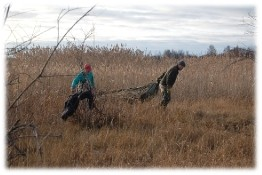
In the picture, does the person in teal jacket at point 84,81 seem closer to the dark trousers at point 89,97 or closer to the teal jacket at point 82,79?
the teal jacket at point 82,79

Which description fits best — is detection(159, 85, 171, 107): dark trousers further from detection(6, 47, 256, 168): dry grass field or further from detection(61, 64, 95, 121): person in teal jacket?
detection(61, 64, 95, 121): person in teal jacket

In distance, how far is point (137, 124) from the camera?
326 inches

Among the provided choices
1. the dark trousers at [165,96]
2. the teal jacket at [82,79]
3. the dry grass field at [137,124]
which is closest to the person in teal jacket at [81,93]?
the teal jacket at [82,79]

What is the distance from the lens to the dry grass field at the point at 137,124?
20.3 feet

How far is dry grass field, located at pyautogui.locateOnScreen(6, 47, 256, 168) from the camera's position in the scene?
20.3 ft

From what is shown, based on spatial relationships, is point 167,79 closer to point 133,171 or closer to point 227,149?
point 227,149

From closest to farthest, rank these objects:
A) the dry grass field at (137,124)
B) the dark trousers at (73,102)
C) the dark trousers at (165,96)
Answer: the dry grass field at (137,124), the dark trousers at (73,102), the dark trousers at (165,96)

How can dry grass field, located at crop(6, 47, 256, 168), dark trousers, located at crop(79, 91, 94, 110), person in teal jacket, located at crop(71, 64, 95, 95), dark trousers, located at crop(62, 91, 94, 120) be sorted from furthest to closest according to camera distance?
person in teal jacket, located at crop(71, 64, 95, 95) → dark trousers, located at crop(79, 91, 94, 110) → dark trousers, located at crop(62, 91, 94, 120) → dry grass field, located at crop(6, 47, 256, 168)

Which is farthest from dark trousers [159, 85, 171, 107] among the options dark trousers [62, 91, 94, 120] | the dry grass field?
dark trousers [62, 91, 94, 120]

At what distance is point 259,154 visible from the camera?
643 cm

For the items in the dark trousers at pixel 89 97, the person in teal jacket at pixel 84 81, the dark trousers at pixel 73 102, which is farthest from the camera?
the person in teal jacket at pixel 84 81

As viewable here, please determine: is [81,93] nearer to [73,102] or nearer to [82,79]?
[73,102]

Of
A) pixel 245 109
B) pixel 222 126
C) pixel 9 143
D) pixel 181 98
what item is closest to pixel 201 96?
pixel 181 98

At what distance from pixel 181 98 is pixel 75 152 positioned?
5.39m
